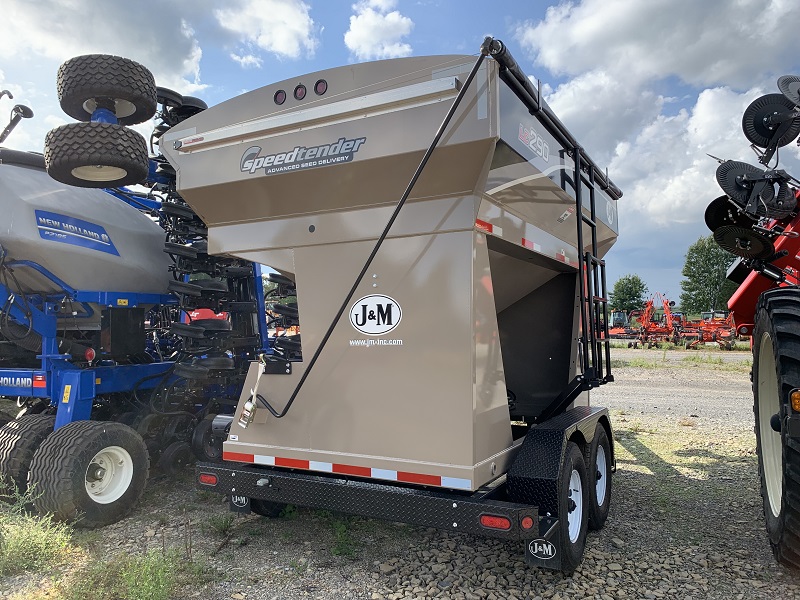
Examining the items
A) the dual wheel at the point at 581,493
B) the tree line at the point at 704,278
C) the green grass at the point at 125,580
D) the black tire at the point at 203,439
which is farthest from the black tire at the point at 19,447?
the tree line at the point at 704,278

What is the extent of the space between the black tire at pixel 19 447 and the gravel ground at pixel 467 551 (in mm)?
911

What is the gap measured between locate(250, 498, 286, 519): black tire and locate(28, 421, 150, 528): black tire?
112 centimetres

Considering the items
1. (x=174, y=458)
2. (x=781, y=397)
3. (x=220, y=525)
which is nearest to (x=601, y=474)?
(x=781, y=397)

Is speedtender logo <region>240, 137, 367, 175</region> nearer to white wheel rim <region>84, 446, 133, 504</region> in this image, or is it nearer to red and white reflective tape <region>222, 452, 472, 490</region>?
red and white reflective tape <region>222, 452, 472, 490</region>

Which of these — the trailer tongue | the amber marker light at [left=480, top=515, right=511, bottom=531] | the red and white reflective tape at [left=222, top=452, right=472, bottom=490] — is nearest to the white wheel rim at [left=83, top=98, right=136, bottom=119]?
the trailer tongue

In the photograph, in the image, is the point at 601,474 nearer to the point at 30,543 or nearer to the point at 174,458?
the point at 174,458

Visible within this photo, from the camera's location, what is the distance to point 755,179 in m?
3.93

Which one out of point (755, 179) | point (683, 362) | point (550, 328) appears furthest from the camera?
point (683, 362)

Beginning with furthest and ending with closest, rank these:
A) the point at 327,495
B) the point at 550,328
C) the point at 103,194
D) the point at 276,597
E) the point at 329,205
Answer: the point at 103,194 → the point at 550,328 → the point at 329,205 → the point at 327,495 → the point at 276,597

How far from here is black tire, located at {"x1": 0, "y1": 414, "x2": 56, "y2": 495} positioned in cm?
451

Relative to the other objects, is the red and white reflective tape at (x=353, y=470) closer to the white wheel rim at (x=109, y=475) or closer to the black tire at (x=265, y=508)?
the black tire at (x=265, y=508)

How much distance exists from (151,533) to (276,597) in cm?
150

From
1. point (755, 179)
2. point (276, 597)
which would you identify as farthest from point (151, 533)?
point (755, 179)

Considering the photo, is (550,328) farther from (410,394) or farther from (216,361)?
(216,361)
